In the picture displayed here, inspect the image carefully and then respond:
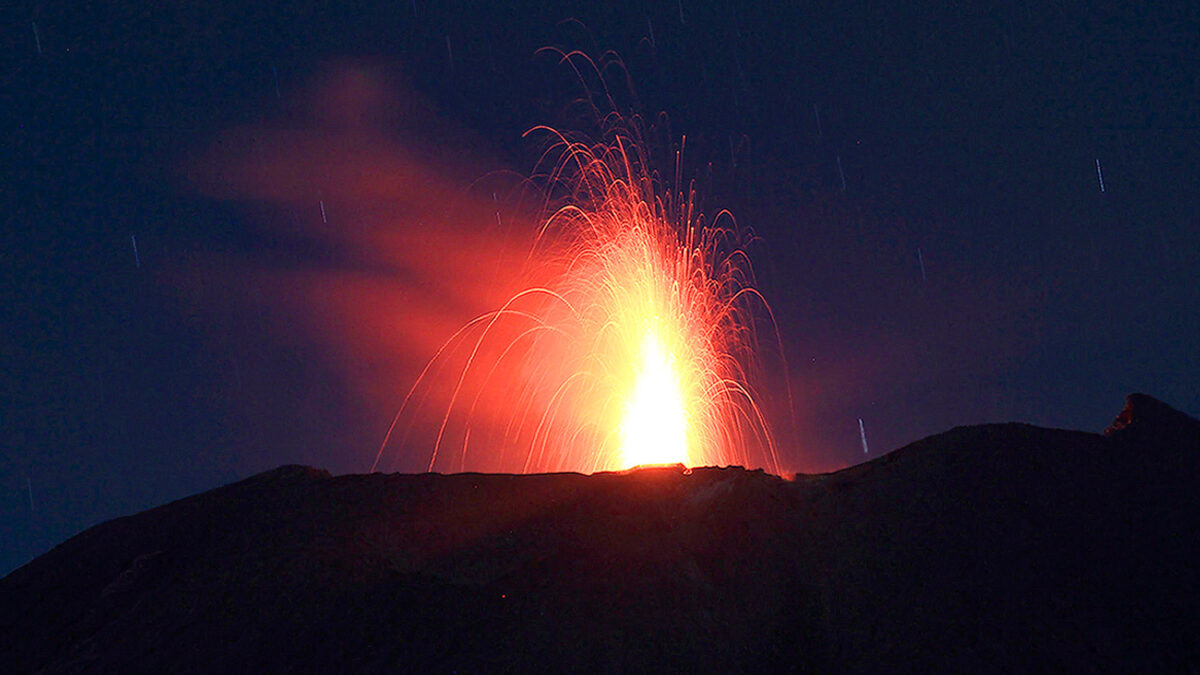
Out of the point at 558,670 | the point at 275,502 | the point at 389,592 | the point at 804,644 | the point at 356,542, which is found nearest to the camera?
the point at 558,670

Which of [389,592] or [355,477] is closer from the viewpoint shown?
[389,592]

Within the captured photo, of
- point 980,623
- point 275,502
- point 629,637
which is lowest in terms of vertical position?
point 980,623

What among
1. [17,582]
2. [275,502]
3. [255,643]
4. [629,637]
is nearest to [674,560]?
[629,637]

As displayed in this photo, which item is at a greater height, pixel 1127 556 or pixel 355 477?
pixel 355 477

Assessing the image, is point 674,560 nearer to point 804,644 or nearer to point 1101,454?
point 804,644

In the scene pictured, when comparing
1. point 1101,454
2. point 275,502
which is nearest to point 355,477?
point 275,502

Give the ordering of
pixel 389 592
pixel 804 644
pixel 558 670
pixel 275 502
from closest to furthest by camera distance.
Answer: pixel 558 670, pixel 804 644, pixel 389 592, pixel 275 502

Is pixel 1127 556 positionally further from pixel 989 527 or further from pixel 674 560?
pixel 674 560
